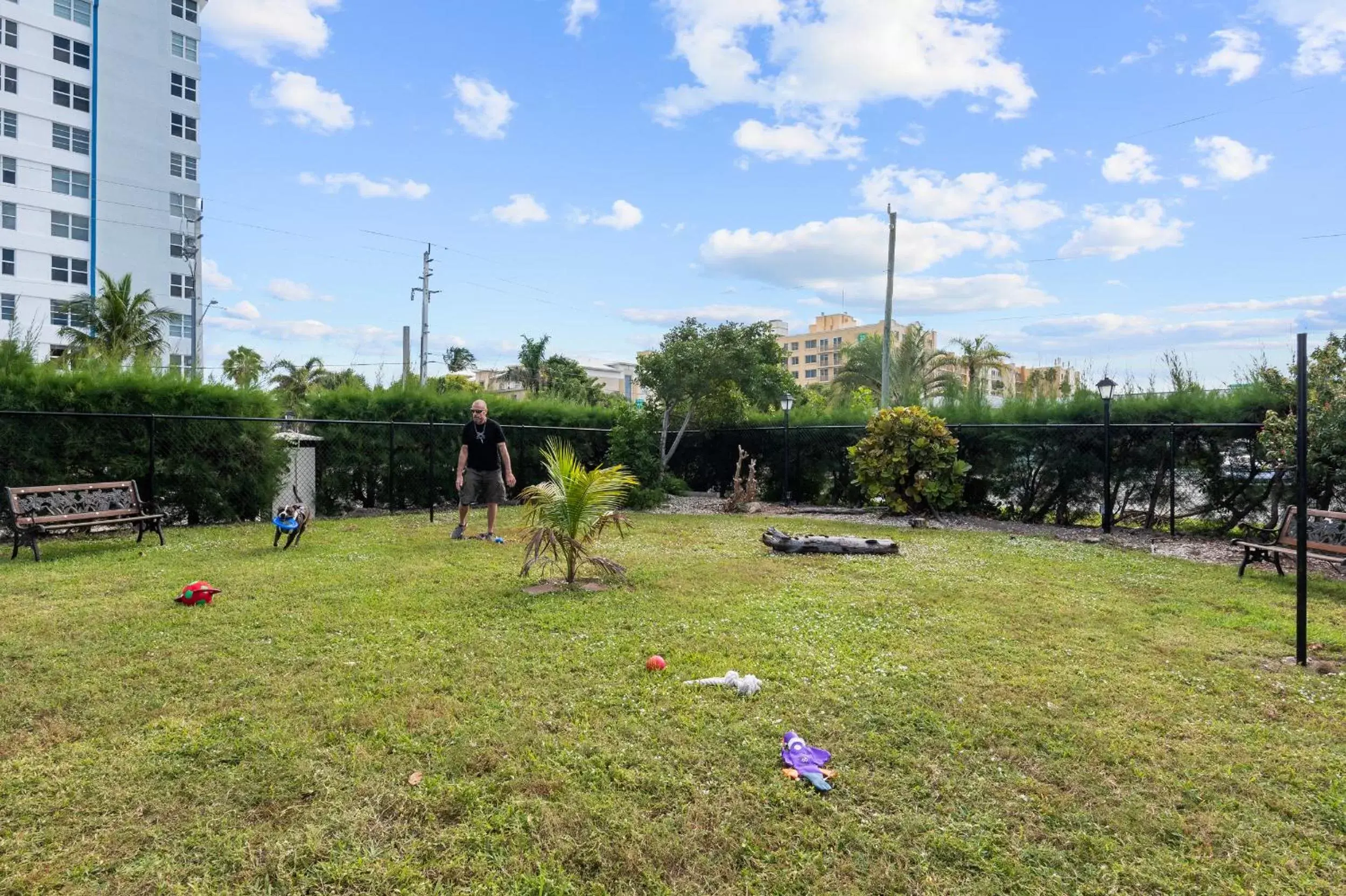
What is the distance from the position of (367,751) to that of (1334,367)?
34.1 ft

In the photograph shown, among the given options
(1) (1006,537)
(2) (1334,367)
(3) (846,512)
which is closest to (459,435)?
(3) (846,512)

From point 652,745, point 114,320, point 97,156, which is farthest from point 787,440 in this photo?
point 97,156

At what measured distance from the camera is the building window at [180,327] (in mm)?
37906

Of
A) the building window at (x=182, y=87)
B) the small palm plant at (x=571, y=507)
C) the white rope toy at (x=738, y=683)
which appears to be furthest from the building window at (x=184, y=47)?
the white rope toy at (x=738, y=683)

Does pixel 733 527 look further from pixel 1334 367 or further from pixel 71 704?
pixel 71 704

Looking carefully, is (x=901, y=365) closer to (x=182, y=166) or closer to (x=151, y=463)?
(x=151, y=463)

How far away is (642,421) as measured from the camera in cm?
1414

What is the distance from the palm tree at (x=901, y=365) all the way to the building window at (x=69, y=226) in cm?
3710

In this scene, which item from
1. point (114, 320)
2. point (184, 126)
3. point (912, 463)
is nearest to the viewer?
point (912, 463)

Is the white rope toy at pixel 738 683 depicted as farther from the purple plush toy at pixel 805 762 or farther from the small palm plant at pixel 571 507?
the small palm plant at pixel 571 507

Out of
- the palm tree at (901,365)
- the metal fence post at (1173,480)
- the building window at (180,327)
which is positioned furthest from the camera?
the building window at (180,327)

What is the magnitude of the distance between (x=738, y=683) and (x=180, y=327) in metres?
44.6

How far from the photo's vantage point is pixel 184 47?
39.1 m

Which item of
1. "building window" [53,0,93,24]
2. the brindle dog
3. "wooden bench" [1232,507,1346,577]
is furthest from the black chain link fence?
"building window" [53,0,93,24]
